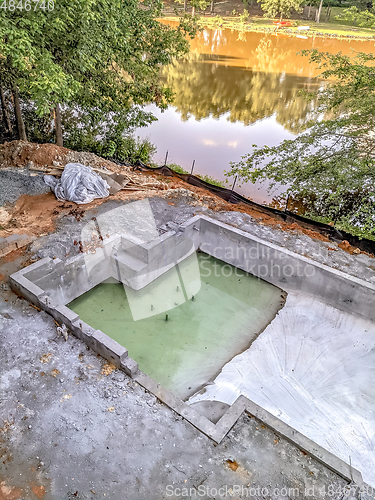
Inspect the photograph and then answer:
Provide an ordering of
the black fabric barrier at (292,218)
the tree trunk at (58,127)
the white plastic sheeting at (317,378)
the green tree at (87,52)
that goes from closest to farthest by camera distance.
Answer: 1. the white plastic sheeting at (317,378)
2. the green tree at (87,52)
3. the black fabric barrier at (292,218)
4. the tree trunk at (58,127)

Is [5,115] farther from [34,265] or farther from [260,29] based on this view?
[260,29]

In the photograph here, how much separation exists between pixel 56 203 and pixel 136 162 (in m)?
5.23

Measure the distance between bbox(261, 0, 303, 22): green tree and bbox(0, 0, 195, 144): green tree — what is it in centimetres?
3646

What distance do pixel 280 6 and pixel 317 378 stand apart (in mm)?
49663

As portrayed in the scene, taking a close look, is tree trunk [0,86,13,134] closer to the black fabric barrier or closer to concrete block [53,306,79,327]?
the black fabric barrier

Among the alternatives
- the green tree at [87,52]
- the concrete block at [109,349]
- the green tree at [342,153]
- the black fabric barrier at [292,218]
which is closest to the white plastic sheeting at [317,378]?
the concrete block at [109,349]

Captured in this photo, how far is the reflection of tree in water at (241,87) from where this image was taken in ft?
75.2

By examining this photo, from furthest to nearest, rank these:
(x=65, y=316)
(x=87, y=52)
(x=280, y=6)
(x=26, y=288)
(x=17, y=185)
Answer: (x=280, y=6) < (x=17, y=185) < (x=87, y=52) < (x=26, y=288) < (x=65, y=316)

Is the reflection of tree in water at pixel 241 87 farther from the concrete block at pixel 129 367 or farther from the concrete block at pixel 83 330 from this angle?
the concrete block at pixel 129 367

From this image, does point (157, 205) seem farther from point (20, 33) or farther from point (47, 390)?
point (47, 390)

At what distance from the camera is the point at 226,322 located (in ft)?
28.5

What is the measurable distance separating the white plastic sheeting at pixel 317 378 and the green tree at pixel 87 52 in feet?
26.3

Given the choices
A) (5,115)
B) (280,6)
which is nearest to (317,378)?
(5,115)

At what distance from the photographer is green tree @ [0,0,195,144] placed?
7.77m
